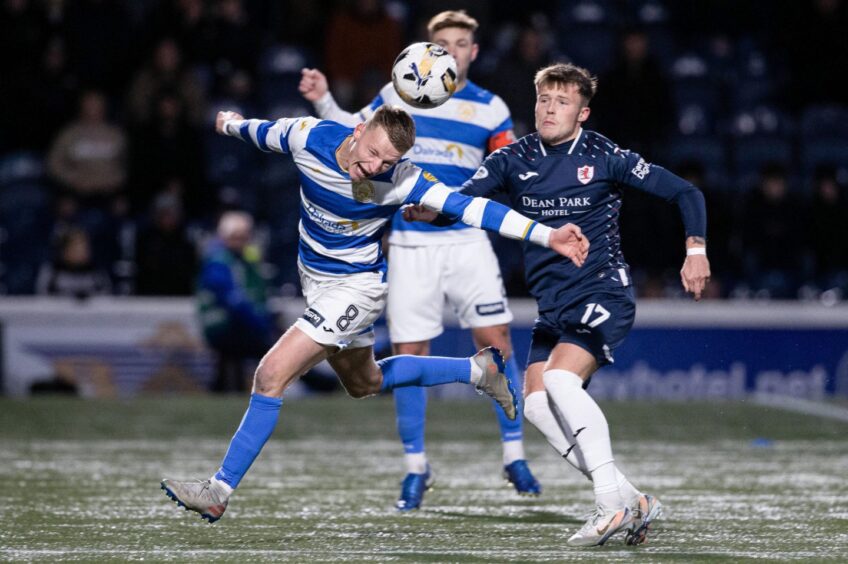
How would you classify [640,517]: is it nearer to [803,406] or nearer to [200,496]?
[200,496]

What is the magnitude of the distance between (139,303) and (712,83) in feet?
21.3

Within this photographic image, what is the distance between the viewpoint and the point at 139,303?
41.8ft

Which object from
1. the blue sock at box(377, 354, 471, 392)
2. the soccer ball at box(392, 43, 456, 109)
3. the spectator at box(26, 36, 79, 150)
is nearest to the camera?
the soccer ball at box(392, 43, 456, 109)

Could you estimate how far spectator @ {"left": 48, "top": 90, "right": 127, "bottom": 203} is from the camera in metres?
14.0

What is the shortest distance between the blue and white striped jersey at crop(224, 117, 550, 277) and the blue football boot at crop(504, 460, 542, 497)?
1.54 meters

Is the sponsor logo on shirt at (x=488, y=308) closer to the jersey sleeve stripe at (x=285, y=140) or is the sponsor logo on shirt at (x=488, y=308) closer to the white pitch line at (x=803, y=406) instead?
the jersey sleeve stripe at (x=285, y=140)

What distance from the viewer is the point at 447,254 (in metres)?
7.41

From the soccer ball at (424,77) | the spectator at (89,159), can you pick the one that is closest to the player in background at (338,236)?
the soccer ball at (424,77)

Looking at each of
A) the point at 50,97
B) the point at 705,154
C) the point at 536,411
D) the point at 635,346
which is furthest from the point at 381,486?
the point at 50,97

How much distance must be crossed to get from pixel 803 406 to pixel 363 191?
23.7 ft

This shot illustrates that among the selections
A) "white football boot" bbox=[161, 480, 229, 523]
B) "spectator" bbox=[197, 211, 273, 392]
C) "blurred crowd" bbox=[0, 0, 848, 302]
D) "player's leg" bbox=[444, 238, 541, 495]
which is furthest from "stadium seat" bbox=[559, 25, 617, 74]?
"white football boot" bbox=[161, 480, 229, 523]

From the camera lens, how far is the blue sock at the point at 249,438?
5.81 meters

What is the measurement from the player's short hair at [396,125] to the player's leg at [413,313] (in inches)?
66.3

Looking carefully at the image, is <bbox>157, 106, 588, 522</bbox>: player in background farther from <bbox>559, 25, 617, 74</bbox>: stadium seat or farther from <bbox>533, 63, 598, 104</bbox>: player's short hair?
<bbox>559, 25, 617, 74</bbox>: stadium seat
